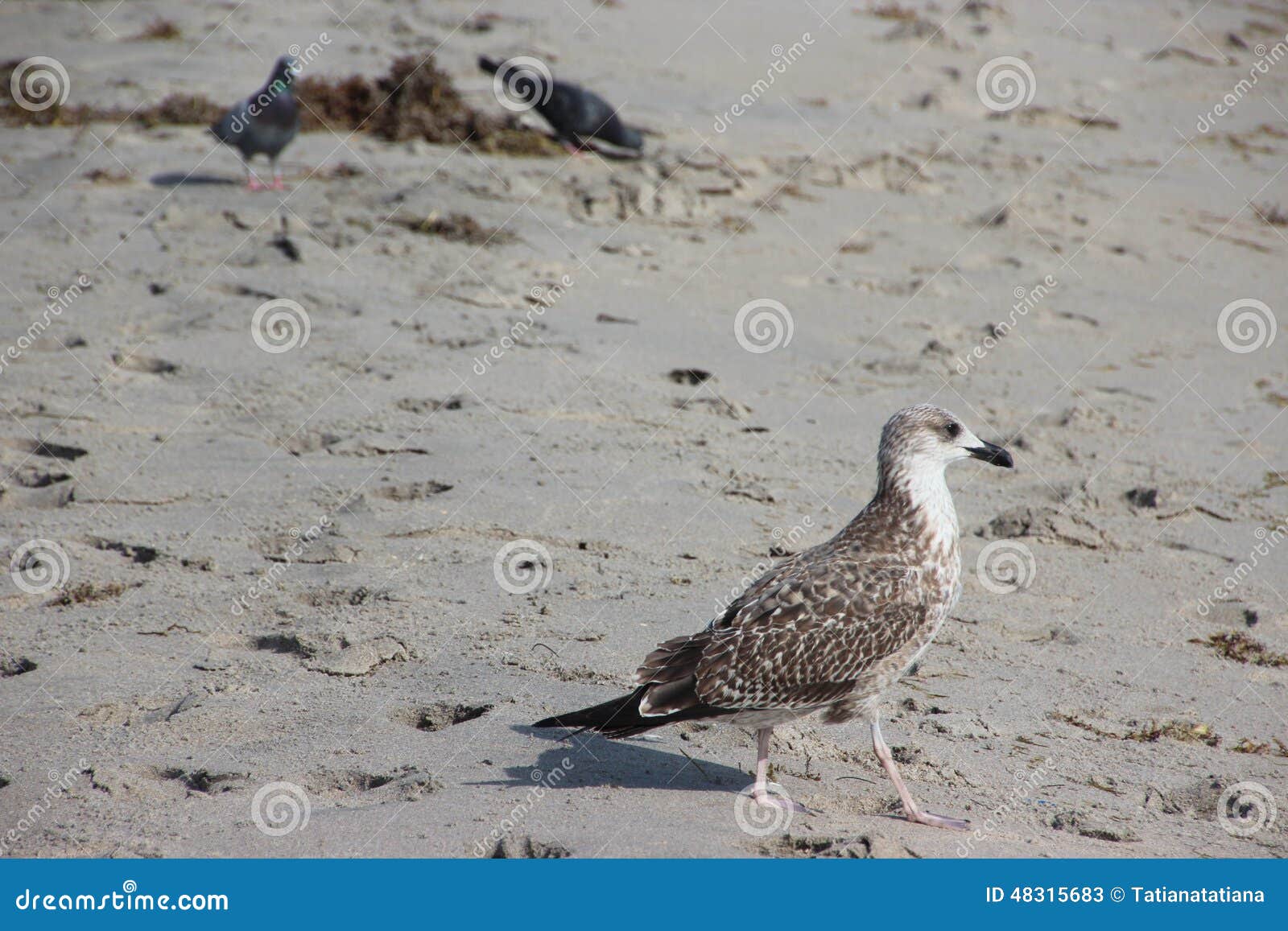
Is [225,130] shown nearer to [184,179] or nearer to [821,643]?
[184,179]

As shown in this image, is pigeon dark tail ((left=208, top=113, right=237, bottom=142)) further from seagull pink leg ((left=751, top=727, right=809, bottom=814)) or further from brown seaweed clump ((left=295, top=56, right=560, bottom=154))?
seagull pink leg ((left=751, top=727, right=809, bottom=814))

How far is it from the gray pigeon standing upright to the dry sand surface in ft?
1.04

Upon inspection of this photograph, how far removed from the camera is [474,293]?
8.52 meters

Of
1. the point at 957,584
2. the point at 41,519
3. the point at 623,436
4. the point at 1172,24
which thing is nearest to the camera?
the point at 957,584

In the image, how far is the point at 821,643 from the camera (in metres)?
4.11

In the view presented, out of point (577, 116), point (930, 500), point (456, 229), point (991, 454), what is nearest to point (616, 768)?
point (930, 500)

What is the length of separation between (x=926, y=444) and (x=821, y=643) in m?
0.87

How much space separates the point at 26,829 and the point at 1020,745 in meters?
3.19

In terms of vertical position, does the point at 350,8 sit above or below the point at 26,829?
above

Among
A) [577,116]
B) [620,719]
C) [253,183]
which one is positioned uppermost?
[577,116]

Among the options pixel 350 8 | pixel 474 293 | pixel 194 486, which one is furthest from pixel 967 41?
pixel 194 486

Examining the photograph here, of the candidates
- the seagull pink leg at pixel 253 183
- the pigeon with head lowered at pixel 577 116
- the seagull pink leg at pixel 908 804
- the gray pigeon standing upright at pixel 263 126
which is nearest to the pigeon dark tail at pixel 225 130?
the gray pigeon standing upright at pixel 263 126

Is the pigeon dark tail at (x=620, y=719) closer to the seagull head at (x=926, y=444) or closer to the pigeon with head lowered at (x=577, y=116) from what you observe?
the seagull head at (x=926, y=444)

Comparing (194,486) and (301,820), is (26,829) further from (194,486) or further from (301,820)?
(194,486)
